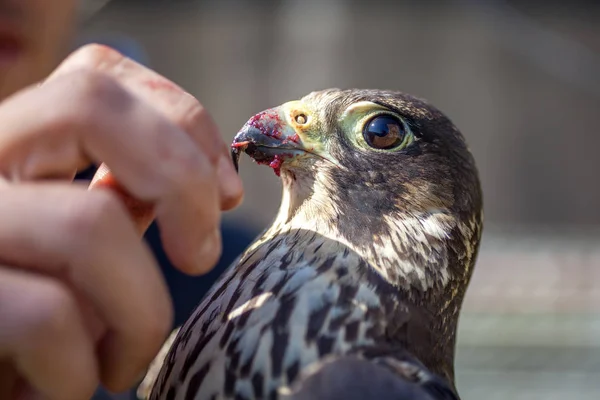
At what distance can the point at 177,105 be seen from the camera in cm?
64

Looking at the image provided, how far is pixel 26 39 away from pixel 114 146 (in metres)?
0.94

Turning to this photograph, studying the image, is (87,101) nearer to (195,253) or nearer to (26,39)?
(195,253)

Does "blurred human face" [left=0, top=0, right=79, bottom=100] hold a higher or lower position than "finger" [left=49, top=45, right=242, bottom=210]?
lower

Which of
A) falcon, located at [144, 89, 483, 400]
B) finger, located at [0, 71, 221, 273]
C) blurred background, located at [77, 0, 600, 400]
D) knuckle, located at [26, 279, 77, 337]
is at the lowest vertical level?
blurred background, located at [77, 0, 600, 400]

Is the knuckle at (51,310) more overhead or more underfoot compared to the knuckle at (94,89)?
more underfoot

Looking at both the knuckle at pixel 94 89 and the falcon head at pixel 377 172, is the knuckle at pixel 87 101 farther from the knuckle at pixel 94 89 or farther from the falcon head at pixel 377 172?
the falcon head at pixel 377 172

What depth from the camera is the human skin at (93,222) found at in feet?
1.79

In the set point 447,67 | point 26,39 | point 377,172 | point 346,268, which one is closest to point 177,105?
point 346,268

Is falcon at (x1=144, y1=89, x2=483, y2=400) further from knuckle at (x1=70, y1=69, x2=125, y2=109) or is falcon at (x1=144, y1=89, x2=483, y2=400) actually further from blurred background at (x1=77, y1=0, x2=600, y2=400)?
blurred background at (x1=77, y1=0, x2=600, y2=400)

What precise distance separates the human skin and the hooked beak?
0.54m

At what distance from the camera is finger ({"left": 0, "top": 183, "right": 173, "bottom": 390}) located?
0.55 metres

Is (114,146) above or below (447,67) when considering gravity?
above

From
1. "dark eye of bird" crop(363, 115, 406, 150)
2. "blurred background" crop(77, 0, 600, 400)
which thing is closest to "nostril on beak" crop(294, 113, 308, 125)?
"dark eye of bird" crop(363, 115, 406, 150)

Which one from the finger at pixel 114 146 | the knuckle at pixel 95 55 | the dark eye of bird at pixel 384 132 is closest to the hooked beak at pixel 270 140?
the dark eye of bird at pixel 384 132
